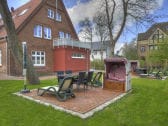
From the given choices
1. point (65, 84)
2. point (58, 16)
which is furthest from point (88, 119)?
point (58, 16)

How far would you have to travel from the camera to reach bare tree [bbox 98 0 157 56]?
688 inches

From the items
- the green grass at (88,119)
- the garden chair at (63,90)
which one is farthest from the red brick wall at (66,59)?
the green grass at (88,119)

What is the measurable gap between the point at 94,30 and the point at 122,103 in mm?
35850

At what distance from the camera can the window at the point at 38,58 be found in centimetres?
2202

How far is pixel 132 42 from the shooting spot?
57688mm

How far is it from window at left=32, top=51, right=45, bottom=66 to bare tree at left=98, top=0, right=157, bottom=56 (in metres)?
8.62

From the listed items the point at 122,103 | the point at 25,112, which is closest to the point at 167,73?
the point at 122,103

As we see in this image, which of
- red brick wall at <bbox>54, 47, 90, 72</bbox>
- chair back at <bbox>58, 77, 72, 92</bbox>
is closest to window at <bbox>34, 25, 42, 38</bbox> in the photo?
red brick wall at <bbox>54, 47, 90, 72</bbox>

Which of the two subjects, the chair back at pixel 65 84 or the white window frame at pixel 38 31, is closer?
the chair back at pixel 65 84

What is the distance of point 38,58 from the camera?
2259cm

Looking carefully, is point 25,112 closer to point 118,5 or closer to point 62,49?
point 118,5

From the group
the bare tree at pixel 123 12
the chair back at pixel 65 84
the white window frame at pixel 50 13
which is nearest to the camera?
the chair back at pixel 65 84

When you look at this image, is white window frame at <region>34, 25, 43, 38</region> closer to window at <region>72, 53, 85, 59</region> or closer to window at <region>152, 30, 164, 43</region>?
window at <region>72, 53, 85, 59</region>

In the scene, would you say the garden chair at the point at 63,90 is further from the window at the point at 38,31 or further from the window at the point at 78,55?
the window at the point at 78,55
